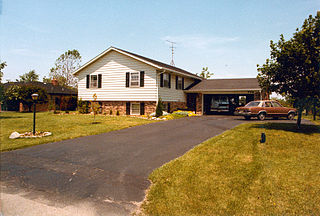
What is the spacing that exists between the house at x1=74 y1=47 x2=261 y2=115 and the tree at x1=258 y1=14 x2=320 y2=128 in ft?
33.1

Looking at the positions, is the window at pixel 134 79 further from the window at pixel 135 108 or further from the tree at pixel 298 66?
the tree at pixel 298 66

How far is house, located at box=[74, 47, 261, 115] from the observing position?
21219 millimetres

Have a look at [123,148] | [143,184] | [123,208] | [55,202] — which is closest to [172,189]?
[143,184]

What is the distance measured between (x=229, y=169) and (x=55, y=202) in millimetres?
4547

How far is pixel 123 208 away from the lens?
4629 mm

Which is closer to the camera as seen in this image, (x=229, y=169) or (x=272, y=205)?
(x=272, y=205)

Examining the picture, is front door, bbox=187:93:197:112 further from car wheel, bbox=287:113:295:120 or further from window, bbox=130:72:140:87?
car wheel, bbox=287:113:295:120

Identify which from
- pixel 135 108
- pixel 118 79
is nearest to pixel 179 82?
pixel 135 108

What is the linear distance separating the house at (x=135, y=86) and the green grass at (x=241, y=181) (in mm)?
13651

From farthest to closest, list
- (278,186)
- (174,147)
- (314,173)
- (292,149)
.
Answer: (174,147)
(292,149)
(314,173)
(278,186)

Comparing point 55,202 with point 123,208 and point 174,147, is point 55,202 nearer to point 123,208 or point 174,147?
point 123,208

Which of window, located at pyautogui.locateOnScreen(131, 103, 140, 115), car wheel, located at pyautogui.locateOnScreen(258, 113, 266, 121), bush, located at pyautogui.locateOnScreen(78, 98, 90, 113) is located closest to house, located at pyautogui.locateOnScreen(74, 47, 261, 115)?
window, located at pyautogui.locateOnScreen(131, 103, 140, 115)

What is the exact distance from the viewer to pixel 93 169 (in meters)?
6.96

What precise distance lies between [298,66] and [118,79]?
1689 centimetres
